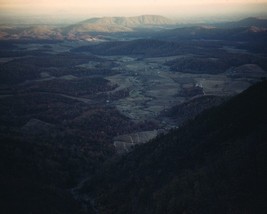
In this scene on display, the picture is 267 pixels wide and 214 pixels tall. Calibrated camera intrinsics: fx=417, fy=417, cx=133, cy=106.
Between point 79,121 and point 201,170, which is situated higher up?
point 201,170

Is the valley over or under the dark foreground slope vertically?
under

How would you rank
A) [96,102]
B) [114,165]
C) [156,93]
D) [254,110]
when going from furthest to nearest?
[156,93] < [96,102] < [114,165] < [254,110]

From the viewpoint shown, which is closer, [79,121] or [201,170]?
[201,170]

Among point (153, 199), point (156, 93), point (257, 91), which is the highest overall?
point (257, 91)

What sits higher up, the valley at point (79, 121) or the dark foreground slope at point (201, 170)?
the dark foreground slope at point (201, 170)

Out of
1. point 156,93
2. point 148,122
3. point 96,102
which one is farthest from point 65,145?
point 156,93

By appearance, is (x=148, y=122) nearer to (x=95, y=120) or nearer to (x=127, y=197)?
(x=95, y=120)

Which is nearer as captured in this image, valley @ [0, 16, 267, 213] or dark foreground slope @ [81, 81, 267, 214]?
dark foreground slope @ [81, 81, 267, 214]

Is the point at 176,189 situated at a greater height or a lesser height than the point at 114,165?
greater
